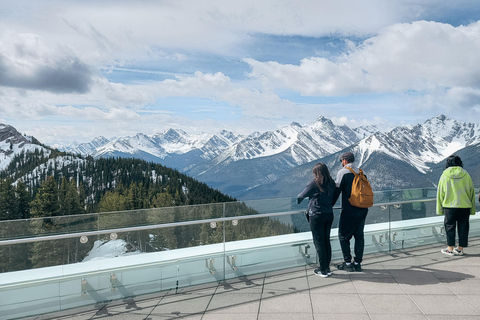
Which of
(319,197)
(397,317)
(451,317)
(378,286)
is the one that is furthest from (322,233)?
(451,317)

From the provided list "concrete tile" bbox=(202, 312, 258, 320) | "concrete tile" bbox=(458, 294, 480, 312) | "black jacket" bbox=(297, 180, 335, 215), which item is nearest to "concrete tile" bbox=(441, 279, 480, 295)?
"concrete tile" bbox=(458, 294, 480, 312)

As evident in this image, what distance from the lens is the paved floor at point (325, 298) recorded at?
4785 mm

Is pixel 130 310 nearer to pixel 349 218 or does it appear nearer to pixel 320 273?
pixel 320 273

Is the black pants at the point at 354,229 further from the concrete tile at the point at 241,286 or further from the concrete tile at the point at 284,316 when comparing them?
the concrete tile at the point at 284,316

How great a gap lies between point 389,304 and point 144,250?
349 centimetres

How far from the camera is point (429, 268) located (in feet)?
21.4

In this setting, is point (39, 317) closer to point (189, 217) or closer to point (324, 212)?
point (189, 217)

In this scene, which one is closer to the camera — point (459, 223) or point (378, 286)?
point (378, 286)

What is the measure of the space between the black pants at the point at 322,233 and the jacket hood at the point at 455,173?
2.77 metres

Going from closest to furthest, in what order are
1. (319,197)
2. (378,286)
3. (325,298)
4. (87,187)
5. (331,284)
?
(325,298) → (378,286) → (331,284) → (319,197) → (87,187)

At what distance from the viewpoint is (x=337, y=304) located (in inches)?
198

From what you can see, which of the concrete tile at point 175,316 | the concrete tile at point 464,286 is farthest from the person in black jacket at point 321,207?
the concrete tile at point 175,316

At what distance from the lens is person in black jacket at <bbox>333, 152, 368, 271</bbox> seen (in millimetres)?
6281

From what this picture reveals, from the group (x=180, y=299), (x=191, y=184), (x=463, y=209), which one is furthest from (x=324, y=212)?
(x=191, y=184)
